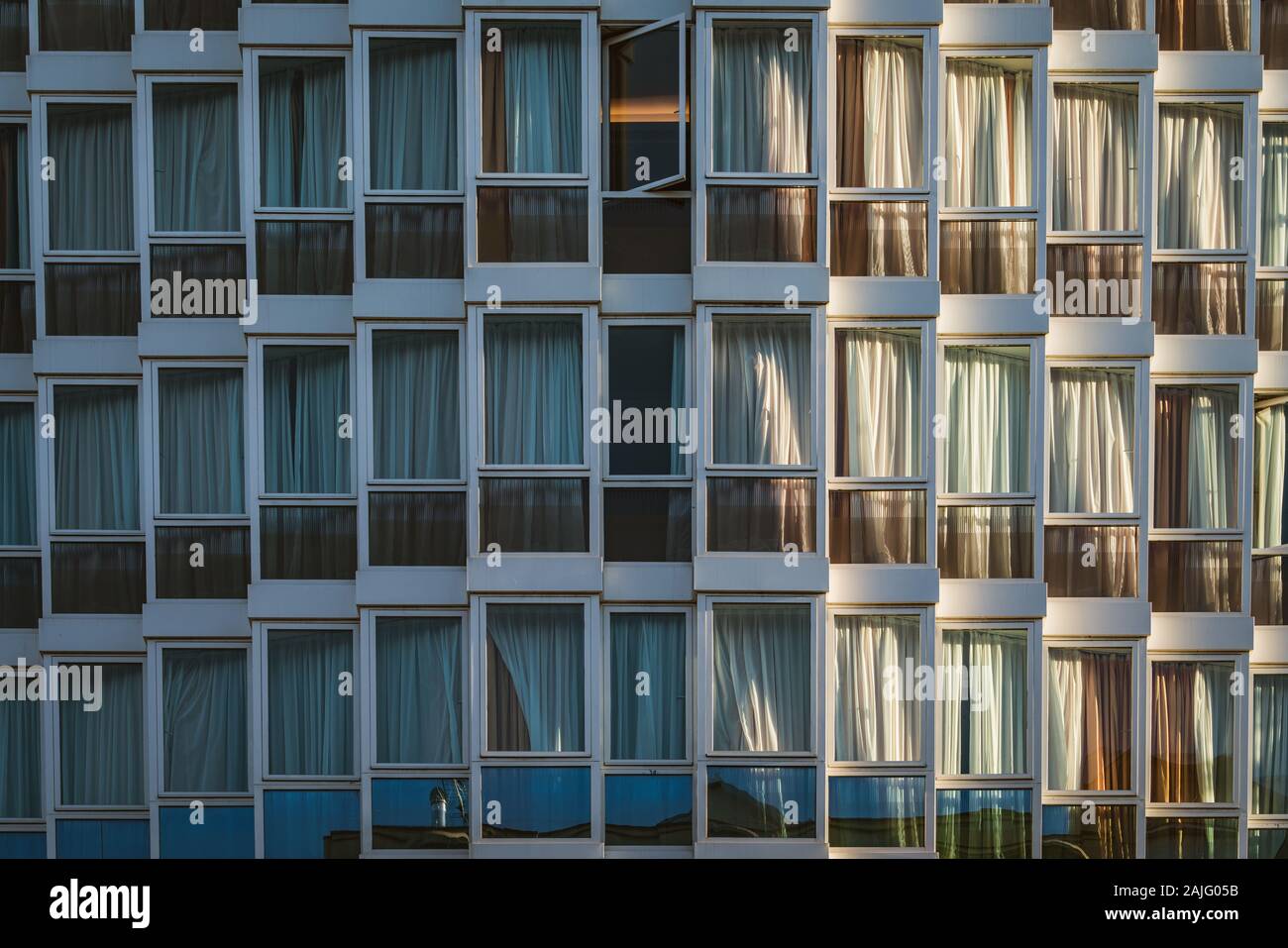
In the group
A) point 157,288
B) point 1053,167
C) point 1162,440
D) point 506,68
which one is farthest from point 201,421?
point 1162,440

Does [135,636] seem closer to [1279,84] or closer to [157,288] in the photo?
[157,288]

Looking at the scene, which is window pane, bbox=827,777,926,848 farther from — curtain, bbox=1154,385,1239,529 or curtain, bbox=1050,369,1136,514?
curtain, bbox=1154,385,1239,529

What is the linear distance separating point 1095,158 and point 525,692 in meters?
5.69

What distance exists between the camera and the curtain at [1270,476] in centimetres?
895

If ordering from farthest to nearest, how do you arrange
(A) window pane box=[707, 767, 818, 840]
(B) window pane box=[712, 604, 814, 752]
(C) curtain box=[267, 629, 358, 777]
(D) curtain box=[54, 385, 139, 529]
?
1. (D) curtain box=[54, 385, 139, 529]
2. (C) curtain box=[267, 629, 358, 777]
3. (B) window pane box=[712, 604, 814, 752]
4. (A) window pane box=[707, 767, 818, 840]

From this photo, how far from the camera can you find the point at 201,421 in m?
8.77

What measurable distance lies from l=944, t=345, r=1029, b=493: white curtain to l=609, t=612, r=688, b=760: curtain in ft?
7.68

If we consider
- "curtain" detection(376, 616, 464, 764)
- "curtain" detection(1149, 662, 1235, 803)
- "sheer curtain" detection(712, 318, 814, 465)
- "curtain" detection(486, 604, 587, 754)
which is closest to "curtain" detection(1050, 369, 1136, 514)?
"curtain" detection(1149, 662, 1235, 803)

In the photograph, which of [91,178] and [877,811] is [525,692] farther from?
[91,178]

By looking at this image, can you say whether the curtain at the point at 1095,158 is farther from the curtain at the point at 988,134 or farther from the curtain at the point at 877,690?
the curtain at the point at 877,690

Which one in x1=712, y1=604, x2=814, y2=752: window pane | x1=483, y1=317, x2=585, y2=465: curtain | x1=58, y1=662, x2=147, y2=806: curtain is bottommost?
x1=58, y1=662, x2=147, y2=806: curtain

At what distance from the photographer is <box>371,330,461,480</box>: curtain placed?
8.51 metres

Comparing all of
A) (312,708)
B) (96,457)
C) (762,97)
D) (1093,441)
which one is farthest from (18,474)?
(1093,441)
